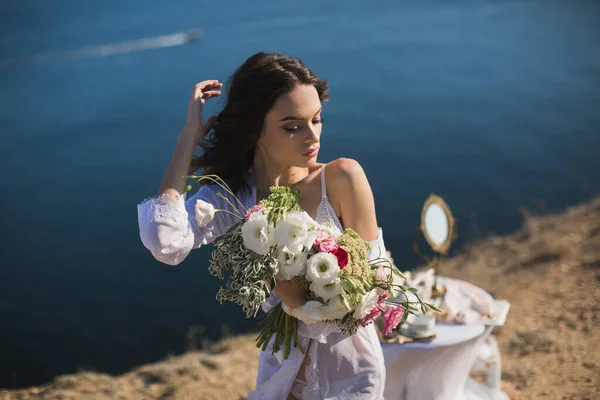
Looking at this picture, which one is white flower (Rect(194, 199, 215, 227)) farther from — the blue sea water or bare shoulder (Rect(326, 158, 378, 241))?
the blue sea water

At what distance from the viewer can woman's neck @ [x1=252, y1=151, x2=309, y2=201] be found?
2.98m

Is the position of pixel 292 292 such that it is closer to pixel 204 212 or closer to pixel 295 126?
pixel 204 212

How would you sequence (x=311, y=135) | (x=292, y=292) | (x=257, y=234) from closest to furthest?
(x=257, y=234) < (x=292, y=292) < (x=311, y=135)

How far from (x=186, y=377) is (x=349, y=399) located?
259cm

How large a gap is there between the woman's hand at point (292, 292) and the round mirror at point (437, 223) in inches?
67.7

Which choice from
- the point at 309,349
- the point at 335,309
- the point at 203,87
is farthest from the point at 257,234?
the point at 203,87

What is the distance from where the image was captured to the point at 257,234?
2186 mm

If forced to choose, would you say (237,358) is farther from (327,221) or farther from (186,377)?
(327,221)

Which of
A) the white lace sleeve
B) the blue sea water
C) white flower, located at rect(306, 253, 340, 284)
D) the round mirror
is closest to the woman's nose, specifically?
the white lace sleeve

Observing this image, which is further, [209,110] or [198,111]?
[209,110]

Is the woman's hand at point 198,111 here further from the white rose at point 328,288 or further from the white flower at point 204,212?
the white rose at point 328,288

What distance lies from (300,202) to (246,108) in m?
0.47

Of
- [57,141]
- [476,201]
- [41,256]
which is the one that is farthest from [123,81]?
[476,201]

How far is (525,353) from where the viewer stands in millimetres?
5215
